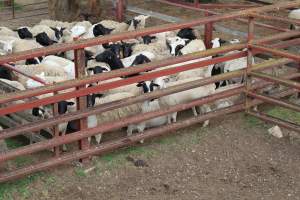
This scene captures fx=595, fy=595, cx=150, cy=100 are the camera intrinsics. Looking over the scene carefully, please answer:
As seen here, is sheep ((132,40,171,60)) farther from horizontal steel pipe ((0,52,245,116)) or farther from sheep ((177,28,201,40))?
horizontal steel pipe ((0,52,245,116))

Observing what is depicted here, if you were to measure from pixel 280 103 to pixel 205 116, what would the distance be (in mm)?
875

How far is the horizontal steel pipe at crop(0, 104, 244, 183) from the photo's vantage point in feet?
18.6

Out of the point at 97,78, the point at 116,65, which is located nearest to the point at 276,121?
the point at 97,78

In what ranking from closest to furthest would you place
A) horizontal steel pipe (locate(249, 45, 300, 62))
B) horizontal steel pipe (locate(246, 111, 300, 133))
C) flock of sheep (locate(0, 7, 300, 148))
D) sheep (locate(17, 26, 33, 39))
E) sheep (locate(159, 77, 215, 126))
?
horizontal steel pipe (locate(249, 45, 300, 62)), horizontal steel pipe (locate(246, 111, 300, 133)), flock of sheep (locate(0, 7, 300, 148)), sheep (locate(159, 77, 215, 126)), sheep (locate(17, 26, 33, 39))

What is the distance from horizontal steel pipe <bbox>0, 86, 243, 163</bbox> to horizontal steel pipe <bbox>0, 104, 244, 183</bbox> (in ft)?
0.51

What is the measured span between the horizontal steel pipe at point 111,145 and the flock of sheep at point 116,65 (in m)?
0.27

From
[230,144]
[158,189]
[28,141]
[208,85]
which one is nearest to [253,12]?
[208,85]

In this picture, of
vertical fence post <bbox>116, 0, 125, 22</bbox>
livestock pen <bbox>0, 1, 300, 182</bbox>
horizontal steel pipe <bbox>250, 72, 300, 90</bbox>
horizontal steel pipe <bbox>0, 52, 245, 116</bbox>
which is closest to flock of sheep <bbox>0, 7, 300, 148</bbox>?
livestock pen <bbox>0, 1, 300, 182</bbox>

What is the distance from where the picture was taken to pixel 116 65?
29.0 ft

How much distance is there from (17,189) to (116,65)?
3.50m

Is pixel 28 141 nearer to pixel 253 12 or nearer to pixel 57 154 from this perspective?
pixel 57 154

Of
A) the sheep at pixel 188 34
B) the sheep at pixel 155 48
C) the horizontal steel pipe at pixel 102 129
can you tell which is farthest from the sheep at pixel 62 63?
the sheep at pixel 188 34

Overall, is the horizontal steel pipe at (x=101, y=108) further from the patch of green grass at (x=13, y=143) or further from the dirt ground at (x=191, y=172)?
the patch of green grass at (x=13, y=143)

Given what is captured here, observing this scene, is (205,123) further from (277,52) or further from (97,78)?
(97,78)
